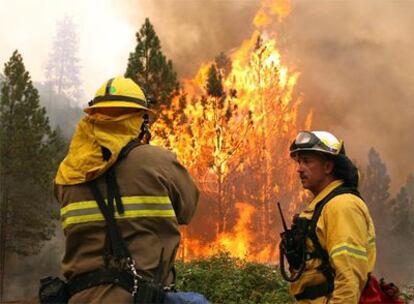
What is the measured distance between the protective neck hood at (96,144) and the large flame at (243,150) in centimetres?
2221

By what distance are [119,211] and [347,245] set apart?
4.32 feet

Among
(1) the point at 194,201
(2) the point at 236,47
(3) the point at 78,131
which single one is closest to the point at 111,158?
(3) the point at 78,131

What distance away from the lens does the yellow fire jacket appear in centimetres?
302

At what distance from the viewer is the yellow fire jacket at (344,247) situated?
9.91 feet

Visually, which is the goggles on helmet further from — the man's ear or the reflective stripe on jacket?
the reflective stripe on jacket

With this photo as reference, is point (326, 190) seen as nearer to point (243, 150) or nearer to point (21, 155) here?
point (243, 150)

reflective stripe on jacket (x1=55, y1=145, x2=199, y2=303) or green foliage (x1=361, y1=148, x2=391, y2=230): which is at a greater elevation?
reflective stripe on jacket (x1=55, y1=145, x2=199, y2=303)

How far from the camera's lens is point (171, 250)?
2793 millimetres

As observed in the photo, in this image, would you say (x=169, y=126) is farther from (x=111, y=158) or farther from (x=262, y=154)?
(x=111, y=158)

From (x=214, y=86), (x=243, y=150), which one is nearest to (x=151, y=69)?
(x=214, y=86)

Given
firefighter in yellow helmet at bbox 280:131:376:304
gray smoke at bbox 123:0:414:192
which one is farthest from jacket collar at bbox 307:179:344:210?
gray smoke at bbox 123:0:414:192

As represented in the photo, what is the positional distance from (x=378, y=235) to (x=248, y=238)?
8660 mm

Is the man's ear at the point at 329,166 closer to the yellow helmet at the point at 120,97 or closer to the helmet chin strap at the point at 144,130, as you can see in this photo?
the helmet chin strap at the point at 144,130

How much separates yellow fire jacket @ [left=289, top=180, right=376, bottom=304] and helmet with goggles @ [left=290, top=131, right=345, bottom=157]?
0.37 m
